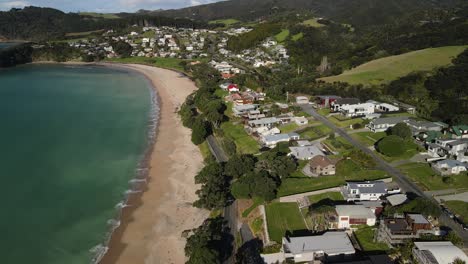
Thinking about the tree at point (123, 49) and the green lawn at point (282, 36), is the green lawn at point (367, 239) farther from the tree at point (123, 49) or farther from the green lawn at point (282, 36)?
the tree at point (123, 49)

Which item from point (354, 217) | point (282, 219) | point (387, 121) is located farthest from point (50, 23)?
point (354, 217)

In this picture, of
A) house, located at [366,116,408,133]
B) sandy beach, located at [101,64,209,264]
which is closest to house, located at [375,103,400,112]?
house, located at [366,116,408,133]

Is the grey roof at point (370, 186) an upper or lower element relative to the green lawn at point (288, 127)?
lower

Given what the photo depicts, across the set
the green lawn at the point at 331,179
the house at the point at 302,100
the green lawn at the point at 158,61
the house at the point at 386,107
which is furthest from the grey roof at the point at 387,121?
the green lawn at the point at 158,61

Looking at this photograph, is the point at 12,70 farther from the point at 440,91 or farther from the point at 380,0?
the point at 380,0

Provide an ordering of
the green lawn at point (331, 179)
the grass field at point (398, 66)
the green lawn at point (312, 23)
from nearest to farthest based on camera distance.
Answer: the green lawn at point (331, 179)
the grass field at point (398, 66)
the green lawn at point (312, 23)
